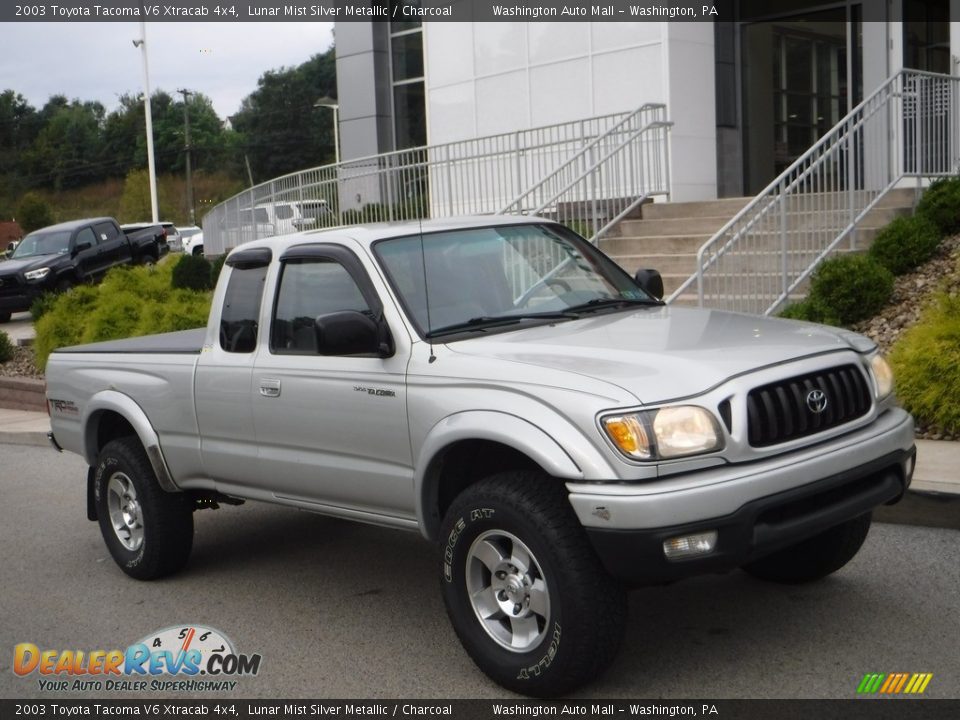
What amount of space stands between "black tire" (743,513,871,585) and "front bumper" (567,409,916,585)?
38.5 inches

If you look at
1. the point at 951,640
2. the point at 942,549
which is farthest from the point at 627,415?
the point at 942,549

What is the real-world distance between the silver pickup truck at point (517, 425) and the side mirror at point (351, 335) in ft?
0.05

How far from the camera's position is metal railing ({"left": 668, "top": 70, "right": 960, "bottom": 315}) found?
37.6ft

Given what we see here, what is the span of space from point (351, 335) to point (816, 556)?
97.9 inches

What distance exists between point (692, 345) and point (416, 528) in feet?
4.86

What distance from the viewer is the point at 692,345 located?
477 centimetres

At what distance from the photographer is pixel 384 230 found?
572 centimetres

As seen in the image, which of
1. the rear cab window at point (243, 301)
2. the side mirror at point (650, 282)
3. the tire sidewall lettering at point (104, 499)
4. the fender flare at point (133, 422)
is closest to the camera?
the rear cab window at point (243, 301)

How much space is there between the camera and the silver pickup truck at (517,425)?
429 cm

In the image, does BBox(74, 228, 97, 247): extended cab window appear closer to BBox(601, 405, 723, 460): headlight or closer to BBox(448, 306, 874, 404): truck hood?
BBox(448, 306, 874, 404): truck hood

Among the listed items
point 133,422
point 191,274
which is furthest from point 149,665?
point 191,274

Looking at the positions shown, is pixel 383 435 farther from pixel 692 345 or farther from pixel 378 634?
pixel 692 345

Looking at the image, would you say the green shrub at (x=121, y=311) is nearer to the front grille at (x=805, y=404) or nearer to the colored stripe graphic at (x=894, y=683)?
the front grille at (x=805, y=404)

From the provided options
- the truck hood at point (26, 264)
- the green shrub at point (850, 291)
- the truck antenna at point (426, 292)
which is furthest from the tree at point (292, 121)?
the truck antenna at point (426, 292)
